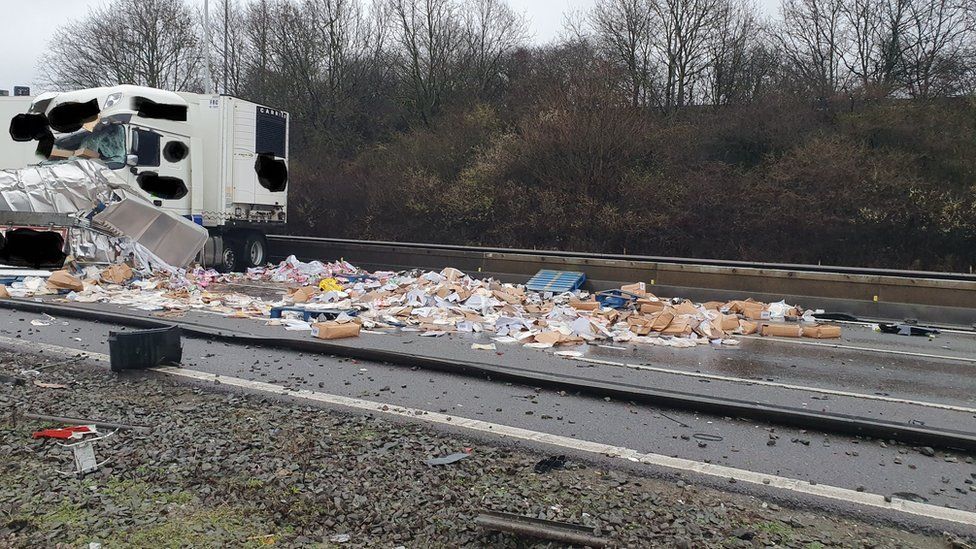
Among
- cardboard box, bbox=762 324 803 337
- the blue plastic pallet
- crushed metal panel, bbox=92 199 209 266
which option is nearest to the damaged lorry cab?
crushed metal panel, bbox=92 199 209 266

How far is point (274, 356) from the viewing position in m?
7.55

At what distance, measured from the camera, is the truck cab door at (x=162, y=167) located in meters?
15.4

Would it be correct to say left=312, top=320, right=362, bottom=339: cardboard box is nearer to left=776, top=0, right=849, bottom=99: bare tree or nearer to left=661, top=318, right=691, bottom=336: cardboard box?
left=661, top=318, right=691, bottom=336: cardboard box

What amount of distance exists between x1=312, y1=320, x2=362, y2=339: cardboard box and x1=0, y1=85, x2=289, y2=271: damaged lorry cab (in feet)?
25.6

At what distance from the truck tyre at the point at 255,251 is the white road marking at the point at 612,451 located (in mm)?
13145

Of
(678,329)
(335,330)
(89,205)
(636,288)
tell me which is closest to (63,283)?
(89,205)

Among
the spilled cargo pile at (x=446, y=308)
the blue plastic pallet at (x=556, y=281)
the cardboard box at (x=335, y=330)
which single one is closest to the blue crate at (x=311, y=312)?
the spilled cargo pile at (x=446, y=308)

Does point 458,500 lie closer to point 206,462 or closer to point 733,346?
point 206,462

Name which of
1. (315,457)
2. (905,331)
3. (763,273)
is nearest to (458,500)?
(315,457)

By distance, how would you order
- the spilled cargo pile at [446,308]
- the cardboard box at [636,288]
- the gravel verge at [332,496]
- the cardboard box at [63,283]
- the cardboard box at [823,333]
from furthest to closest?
the cardboard box at [636,288] → the cardboard box at [63,283] → the cardboard box at [823,333] → the spilled cargo pile at [446,308] → the gravel verge at [332,496]

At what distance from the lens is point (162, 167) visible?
16250 mm

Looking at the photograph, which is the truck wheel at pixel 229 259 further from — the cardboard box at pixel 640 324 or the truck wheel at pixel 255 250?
the cardboard box at pixel 640 324

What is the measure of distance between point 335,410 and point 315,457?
120cm

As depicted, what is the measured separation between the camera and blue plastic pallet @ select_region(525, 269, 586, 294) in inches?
563
